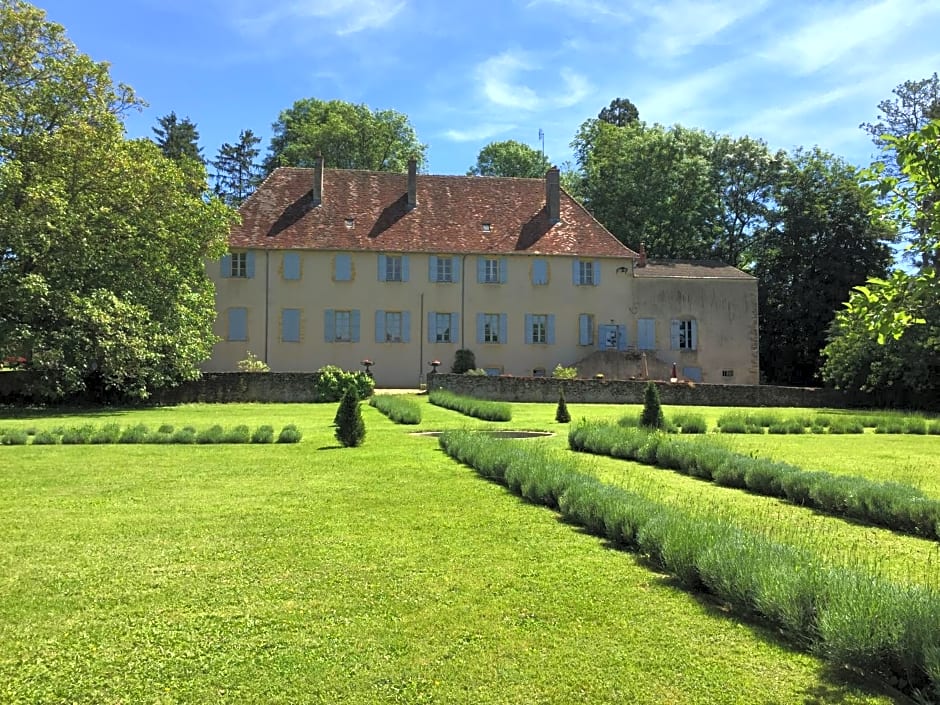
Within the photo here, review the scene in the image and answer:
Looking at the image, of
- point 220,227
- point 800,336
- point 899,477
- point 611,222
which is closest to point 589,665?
point 899,477

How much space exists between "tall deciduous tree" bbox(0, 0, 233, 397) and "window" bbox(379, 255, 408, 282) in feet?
31.7

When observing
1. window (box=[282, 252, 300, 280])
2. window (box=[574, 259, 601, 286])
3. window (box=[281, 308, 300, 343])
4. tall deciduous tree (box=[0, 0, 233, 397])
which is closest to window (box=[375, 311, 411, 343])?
window (box=[281, 308, 300, 343])

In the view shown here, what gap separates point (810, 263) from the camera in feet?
138

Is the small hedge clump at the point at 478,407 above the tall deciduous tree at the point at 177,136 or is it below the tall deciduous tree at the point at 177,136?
below

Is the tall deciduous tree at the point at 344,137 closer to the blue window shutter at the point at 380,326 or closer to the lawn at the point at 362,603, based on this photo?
the blue window shutter at the point at 380,326

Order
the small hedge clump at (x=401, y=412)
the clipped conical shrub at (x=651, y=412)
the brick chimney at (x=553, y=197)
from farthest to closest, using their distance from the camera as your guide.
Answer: the brick chimney at (x=553, y=197)
the small hedge clump at (x=401, y=412)
the clipped conical shrub at (x=651, y=412)

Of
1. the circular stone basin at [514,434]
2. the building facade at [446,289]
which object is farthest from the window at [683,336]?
the circular stone basin at [514,434]

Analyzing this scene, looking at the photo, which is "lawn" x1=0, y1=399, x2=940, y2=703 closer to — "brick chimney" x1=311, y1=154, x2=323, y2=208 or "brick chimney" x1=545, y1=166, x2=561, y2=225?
"brick chimney" x1=311, y1=154, x2=323, y2=208

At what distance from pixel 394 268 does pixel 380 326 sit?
2.81 meters

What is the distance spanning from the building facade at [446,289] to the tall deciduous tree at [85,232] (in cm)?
773

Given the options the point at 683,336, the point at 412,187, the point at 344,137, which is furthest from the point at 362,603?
the point at 344,137

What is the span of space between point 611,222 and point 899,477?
37946mm

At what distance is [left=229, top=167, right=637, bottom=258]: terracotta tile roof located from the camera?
3488 centimetres

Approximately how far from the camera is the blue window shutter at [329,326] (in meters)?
34.8
